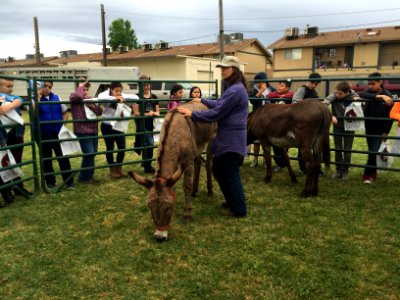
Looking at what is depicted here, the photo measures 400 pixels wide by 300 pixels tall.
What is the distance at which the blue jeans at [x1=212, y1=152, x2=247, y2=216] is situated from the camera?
15.6 ft

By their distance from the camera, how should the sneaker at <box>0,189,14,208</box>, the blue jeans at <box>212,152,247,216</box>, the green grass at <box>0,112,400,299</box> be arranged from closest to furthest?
the green grass at <box>0,112,400,299</box> → the blue jeans at <box>212,152,247,216</box> → the sneaker at <box>0,189,14,208</box>

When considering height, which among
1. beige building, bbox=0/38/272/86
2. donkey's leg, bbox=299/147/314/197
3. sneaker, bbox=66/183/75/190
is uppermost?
beige building, bbox=0/38/272/86

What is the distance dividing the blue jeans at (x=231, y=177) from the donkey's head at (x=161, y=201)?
866mm

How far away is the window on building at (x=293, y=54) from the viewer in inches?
→ 1412

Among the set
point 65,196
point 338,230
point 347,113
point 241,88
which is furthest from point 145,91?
point 338,230

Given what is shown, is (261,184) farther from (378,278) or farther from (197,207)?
(378,278)

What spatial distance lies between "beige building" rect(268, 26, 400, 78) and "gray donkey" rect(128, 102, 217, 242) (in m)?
30.1

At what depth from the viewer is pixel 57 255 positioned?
3.91 meters

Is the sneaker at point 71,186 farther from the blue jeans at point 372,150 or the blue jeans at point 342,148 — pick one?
the blue jeans at point 372,150

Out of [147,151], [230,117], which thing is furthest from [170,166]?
[147,151]

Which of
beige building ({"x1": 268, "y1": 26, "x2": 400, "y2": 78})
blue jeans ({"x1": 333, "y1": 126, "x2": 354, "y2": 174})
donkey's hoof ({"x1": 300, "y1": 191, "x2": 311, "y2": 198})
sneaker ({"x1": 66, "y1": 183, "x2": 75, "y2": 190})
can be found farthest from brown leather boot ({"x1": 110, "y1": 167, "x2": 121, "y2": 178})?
beige building ({"x1": 268, "y1": 26, "x2": 400, "y2": 78})

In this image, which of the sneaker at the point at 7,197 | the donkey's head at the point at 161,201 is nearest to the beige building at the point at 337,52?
the donkey's head at the point at 161,201

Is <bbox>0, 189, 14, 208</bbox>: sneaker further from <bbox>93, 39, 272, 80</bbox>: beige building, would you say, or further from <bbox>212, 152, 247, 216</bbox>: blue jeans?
<bbox>93, 39, 272, 80</bbox>: beige building

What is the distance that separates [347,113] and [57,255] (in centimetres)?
526
